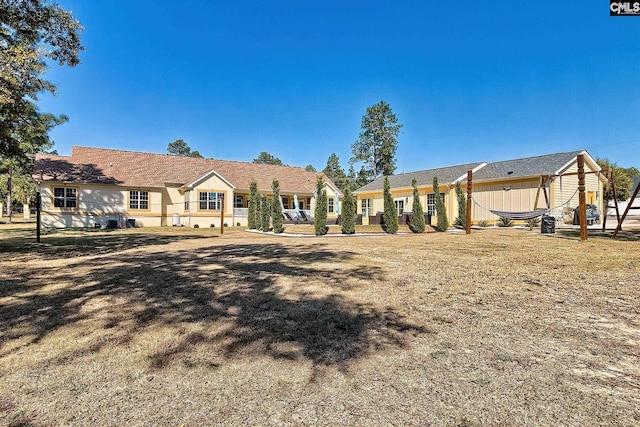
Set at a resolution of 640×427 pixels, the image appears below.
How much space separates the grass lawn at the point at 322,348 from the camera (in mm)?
2119

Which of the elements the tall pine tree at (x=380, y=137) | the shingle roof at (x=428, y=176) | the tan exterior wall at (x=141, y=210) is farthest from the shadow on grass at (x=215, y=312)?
the tall pine tree at (x=380, y=137)

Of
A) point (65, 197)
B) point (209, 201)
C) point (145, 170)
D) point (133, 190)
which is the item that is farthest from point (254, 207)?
point (65, 197)

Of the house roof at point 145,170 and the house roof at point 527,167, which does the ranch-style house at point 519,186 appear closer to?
the house roof at point 527,167

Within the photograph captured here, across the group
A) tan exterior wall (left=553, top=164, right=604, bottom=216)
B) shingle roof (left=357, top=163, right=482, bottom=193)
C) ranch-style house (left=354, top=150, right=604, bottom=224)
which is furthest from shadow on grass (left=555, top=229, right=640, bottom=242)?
shingle roof (left=357, top=163, right=482, bottom=193)

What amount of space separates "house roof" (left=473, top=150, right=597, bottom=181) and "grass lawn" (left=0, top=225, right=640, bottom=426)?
15886mm

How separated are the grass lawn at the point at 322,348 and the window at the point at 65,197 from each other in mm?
18886

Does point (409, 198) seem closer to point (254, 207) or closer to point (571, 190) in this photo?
A: point (571, 190)

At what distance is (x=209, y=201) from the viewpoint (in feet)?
78.4

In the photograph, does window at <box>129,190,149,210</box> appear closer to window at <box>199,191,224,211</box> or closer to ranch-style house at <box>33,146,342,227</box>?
ranch-style house at <box>33,146,342,227</box>

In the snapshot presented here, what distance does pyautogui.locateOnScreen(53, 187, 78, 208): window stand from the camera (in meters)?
21.4

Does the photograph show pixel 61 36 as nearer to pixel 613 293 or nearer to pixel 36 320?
pixel 36 320

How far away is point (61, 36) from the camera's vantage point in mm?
10797

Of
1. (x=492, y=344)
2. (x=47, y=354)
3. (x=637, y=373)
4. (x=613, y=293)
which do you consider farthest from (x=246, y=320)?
(x=613, y=293)

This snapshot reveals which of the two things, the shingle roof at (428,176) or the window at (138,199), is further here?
the shingle roof at (428,176)
